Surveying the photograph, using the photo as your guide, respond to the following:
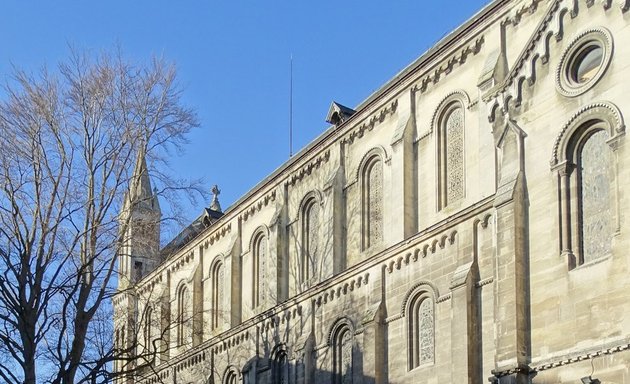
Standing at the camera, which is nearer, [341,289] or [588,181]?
[588,181]

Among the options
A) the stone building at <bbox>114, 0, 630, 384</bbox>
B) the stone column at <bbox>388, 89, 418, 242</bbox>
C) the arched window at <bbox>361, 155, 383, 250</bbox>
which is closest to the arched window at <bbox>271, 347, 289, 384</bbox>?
the stone building at <bbox>114, 0, 630, 384</bbox>

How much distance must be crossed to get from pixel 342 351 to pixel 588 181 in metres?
12.6

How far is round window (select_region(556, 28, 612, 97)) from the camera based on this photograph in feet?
86.9

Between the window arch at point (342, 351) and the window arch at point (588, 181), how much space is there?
10.9m

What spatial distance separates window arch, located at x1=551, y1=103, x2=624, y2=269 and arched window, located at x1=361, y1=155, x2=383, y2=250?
33.8ft

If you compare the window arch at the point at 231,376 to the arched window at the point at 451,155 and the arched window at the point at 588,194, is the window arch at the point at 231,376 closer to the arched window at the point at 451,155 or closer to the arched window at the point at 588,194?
the arched window at the point at 451,155

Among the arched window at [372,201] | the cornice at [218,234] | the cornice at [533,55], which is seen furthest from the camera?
the cornice at [218,234]

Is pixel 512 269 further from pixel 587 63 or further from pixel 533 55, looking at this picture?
→ pixel 533 55

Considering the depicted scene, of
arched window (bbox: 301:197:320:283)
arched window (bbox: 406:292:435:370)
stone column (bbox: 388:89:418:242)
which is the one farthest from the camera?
arched window (bbox: 301:197:320:283)

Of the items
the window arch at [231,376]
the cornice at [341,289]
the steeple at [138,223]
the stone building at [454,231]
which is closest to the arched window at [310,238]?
the stone building at [454,231]

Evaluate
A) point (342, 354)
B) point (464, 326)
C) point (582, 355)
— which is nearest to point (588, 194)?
point (582, 355)

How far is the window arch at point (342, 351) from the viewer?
36062mm

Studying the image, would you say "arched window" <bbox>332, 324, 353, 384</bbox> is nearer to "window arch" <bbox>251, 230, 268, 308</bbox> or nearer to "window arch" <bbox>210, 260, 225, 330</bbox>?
"window arch" <bbox>251, 230, 268, 308</bbox>

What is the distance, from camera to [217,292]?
4816 cm
